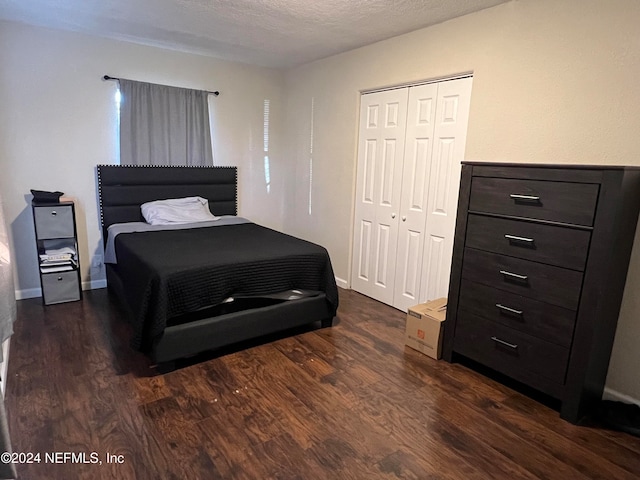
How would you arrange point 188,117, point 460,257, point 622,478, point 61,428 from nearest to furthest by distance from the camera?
point 622,478
point 61,428
point 460,257
point 188,117

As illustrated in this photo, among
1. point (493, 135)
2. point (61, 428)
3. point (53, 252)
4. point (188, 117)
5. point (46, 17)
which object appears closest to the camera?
point (61, 428)

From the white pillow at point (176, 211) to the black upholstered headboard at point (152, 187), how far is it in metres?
0.10

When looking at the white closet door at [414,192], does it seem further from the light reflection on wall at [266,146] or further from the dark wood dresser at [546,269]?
the light reflection on wall at [266,146]

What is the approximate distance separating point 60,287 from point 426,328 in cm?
312

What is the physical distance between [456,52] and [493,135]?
0.69 meters

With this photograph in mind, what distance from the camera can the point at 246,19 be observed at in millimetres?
2994

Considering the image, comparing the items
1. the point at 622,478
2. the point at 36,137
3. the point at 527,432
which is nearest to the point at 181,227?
the point at 36,137

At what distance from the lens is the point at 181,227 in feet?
12.1

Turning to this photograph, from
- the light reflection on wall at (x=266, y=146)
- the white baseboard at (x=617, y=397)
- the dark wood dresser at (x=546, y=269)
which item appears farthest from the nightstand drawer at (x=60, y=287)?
the white baseboard at (x=617, y=397)

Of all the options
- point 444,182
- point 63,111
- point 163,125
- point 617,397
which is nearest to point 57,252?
point 63,111

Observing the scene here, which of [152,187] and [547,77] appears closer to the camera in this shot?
[547,77]

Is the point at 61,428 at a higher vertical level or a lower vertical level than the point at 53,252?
lower

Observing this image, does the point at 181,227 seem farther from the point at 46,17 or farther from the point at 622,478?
the point at 622,478

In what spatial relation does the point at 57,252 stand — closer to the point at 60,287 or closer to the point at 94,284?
the point at 60,287
